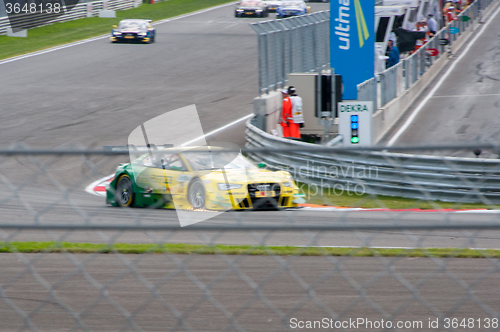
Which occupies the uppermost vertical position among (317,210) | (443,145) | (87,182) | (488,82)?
(443,145)

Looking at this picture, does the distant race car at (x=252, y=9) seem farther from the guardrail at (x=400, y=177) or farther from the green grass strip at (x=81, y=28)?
the guardrail at (x=400, y=177)

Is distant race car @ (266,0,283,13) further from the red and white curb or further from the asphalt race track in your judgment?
the red and white curb

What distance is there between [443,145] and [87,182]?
5.30 ft

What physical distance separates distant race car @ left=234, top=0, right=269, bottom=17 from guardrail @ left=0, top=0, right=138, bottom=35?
11.0 m

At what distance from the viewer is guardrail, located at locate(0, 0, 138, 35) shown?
38.4m

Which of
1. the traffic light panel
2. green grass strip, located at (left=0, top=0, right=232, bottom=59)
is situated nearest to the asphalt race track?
the traffic light panel

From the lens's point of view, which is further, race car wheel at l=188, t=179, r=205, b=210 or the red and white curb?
race car wheel at l=188, t=179, r=205, b=210

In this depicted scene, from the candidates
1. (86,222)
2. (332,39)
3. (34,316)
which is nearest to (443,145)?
(86,222)

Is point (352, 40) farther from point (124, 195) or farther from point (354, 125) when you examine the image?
point (124, 195)

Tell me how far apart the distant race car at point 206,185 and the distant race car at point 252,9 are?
4480 cm

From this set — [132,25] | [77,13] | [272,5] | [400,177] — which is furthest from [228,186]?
[272,5]

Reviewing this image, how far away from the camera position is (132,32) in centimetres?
3612

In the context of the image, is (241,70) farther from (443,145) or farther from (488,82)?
(443,145)

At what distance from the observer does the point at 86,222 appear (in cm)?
251
